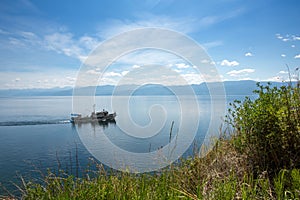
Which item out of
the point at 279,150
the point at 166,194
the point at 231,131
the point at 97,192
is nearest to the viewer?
the point at 166,194

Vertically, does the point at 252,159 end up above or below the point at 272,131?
below

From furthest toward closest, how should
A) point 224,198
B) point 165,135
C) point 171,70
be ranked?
1. point 165,135
2. point 171,70
3. point 224,198

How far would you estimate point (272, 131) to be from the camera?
3646 millimetres

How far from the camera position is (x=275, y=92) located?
3904 millimetres

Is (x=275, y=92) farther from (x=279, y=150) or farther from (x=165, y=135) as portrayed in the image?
(x=165, y=135)

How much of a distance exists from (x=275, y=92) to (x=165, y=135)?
2294 centimetres

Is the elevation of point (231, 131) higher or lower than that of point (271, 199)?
higher

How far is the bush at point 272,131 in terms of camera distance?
347cm

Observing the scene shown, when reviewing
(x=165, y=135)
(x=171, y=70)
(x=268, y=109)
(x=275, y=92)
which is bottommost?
(x=165, y=135)

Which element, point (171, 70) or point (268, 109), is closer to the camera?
point (268, 109)

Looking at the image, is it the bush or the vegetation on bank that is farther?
the bush

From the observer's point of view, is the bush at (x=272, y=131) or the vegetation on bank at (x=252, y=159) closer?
the vegetation on bank at (x=252, y=159)

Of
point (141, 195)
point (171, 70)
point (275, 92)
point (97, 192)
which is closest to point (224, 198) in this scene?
point (141, 195)

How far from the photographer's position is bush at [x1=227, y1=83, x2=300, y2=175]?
3475mm
